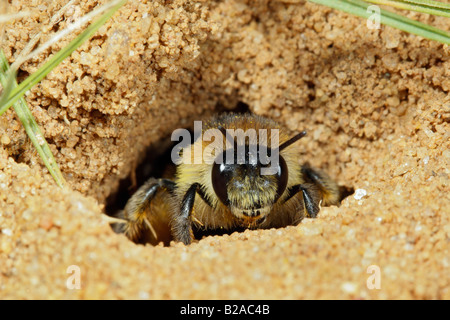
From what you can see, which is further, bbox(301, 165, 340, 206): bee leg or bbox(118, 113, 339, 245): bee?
bbox(301, 165, 340, 206): bee leg

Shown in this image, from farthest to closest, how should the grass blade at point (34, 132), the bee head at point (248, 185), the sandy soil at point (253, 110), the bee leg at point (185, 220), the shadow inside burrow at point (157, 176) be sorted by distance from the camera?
the shadow inside burrow at point (157, 176) < the bee leg at point (185, 220) < the bee head at point (248, 185) < the grass blade at point (34, 132) < the sandy soil at point (253, 110)

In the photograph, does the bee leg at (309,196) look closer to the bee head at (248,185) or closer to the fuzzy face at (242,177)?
the fuzzy face at (242,177)

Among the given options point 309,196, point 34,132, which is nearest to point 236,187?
point 309,196

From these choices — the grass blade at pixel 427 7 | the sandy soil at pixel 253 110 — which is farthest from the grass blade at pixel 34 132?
the grass blade at pixel 427 7

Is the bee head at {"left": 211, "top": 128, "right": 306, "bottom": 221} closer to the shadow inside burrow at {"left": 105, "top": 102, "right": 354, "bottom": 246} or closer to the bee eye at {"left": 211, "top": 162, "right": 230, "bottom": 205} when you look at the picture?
the bee eye at {"left": 211, "top": 162, "right": 230, "bottom": 205}

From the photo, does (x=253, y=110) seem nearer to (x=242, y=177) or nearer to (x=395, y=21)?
(x=242, y=177)

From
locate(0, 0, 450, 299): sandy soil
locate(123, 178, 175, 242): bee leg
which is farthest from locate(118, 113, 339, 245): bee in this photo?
locate(0, 0, 450, 299): sandy soil

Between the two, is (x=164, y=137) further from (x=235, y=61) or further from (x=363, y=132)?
(x=363, y=132)

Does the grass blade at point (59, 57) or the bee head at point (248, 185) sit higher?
the grass blade at point (59, 57)
